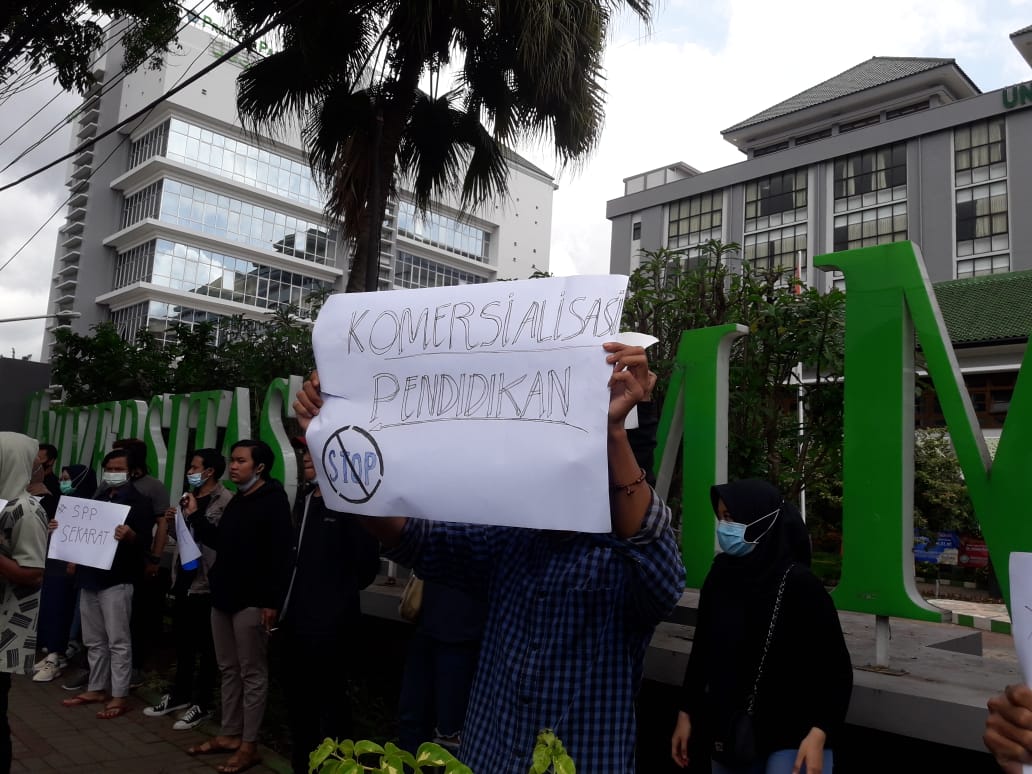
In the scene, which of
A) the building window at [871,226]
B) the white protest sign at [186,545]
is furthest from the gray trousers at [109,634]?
the building window at [871,226]

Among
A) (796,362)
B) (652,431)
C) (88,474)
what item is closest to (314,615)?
(652,431)

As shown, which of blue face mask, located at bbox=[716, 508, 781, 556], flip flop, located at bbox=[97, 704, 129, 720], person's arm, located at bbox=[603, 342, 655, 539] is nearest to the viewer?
person's arm, located at bbox=[603, 342, 655, 539]

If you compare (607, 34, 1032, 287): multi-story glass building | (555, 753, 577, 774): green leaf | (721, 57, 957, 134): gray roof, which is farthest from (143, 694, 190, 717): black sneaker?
(721, 57, 957, 134): gray roof

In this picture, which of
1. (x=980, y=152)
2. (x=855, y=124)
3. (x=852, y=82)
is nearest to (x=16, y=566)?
(x=980, y=152)

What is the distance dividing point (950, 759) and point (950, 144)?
42251 mm

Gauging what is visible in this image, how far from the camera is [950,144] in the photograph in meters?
39.0

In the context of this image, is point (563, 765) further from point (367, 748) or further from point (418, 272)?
point (418, 272)

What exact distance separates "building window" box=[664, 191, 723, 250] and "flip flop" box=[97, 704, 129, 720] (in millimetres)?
44935

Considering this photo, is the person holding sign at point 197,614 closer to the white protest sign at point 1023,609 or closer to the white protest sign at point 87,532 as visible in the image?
the white protest sign at point 87,532

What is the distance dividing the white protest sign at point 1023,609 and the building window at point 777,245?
145 feet

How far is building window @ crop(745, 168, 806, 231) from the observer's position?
1766 inches

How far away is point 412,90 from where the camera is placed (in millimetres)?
8289

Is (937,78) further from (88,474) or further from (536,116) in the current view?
(88,474)

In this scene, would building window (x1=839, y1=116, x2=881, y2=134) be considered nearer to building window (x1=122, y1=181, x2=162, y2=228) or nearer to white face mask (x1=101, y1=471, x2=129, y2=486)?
building window (x1=122, y1=181, x2=162, y2=228)
